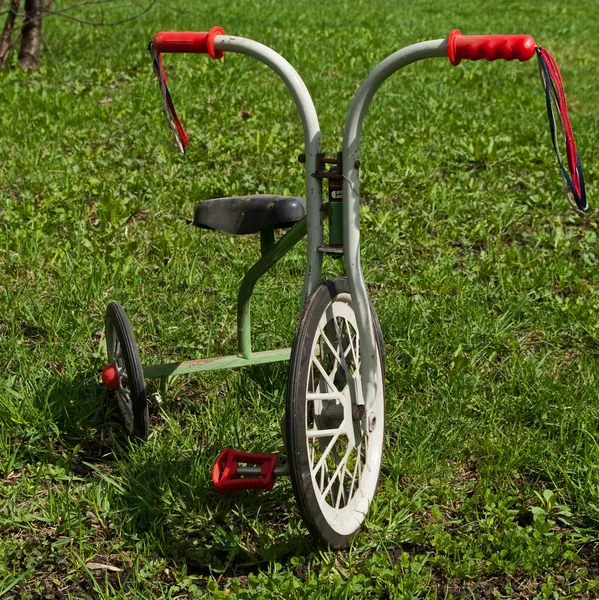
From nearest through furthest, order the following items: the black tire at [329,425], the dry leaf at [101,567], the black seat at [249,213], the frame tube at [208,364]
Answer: the black tire at [329,425] < the dry leaf at [101,567] < the black seat at [249,213] < the frame tube at [208,364]

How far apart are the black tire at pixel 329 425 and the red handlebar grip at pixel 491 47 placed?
2.39 feet

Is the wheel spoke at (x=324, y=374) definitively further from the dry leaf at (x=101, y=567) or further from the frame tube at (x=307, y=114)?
the dry leaf at (x=101, y=567)

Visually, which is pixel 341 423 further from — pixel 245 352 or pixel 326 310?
pixel 245 352

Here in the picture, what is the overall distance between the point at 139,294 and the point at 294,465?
1842 mm

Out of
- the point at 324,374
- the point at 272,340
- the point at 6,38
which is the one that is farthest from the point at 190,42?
the point at 6,38

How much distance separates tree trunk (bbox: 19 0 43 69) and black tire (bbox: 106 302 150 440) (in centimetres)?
499

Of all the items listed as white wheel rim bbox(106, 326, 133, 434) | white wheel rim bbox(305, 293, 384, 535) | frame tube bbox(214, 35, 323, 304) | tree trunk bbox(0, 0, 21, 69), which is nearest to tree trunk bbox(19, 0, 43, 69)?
tree trunk bbox(0, 0, 21, 69)

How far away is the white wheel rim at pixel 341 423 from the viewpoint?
2.39 meters

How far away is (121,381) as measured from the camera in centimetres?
301

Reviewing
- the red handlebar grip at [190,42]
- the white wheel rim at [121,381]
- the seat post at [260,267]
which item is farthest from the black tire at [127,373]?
the red handlebar grip at [190,42]

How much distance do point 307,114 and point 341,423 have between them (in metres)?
0.87

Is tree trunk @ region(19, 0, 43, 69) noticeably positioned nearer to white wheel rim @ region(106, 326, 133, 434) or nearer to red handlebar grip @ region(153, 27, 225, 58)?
white wheel rim @ region(106, 326, 133, 434)

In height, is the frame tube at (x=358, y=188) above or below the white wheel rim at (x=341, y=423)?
above

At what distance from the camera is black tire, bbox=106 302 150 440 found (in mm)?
2805
